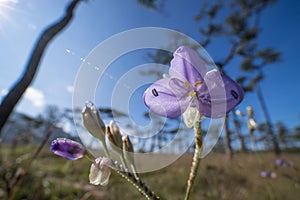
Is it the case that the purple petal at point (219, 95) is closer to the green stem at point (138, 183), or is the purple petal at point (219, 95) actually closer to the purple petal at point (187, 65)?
the purple petal at point (187, 65)

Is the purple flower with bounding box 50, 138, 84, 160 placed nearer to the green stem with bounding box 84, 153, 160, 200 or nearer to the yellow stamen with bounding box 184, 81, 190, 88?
the green stem with bounding box 84, 153, 160, 200

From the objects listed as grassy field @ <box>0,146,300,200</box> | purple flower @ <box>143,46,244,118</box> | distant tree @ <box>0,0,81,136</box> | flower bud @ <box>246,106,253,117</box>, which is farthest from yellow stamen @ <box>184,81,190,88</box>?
distant tree @ <box>0,0,81,136</box>

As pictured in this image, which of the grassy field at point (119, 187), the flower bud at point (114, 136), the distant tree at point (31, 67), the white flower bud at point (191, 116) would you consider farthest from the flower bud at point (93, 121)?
the distant tree at point (31, 67)

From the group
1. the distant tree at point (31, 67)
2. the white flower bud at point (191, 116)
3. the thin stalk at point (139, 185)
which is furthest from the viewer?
the distant tree at point (31, 67)

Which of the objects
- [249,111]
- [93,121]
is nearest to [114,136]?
[93,121]

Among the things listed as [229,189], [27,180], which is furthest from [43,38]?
[229,189]

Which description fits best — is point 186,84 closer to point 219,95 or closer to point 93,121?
point 219,95

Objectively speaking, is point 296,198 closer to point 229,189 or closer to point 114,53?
point 229,189
